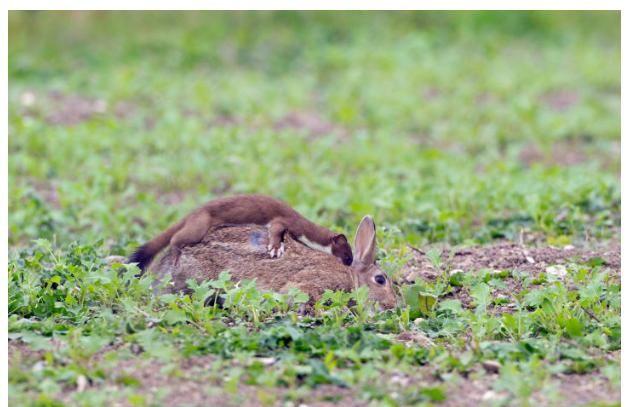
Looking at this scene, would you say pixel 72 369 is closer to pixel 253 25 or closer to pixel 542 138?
pixel 542 138

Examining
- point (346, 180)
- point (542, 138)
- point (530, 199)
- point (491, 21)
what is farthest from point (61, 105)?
point (491, 21)

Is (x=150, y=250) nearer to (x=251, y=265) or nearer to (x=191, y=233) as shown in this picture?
(x=191, y=233)

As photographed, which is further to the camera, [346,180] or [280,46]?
[280,46]

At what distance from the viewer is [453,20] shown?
51.6 feet

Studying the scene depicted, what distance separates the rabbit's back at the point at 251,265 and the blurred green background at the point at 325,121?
2.31 feet

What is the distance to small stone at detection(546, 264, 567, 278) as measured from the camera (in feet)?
21.0

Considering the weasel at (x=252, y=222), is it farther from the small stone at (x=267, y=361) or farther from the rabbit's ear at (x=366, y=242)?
the small stone at (x=267, y=361)

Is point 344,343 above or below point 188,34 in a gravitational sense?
below

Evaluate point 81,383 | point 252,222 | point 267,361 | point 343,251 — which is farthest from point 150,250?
point 81,383

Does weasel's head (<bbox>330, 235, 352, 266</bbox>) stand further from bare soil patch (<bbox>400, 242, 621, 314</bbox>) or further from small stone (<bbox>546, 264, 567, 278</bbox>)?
small stone (<bbox>546, 264, 567, 278</bbox>)

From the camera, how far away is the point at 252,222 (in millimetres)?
6254

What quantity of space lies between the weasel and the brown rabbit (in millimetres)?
45

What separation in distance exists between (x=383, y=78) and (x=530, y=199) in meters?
5.31

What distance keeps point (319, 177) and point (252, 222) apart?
10.1 ft
